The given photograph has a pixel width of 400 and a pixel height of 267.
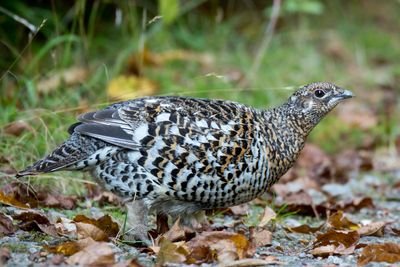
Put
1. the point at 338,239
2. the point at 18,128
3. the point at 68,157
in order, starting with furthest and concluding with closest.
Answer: the point at 18,128 → the point at 68,157 → the point at 338,239

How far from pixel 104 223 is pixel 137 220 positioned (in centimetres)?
19

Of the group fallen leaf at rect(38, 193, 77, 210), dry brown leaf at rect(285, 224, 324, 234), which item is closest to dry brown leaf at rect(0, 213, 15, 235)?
fallen leaf at rect(38, 193, 77, 210)

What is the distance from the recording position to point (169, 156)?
416 cm

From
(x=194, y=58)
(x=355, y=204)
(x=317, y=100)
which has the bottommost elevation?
(x=355, y=204)

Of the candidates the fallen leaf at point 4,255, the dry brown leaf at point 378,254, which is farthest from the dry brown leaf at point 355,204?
the fallen leaf at point 4,255

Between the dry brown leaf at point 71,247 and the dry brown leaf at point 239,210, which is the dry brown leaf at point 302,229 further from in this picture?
the dry brown leaf at point 71,247

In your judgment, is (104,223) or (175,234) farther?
(104,223)

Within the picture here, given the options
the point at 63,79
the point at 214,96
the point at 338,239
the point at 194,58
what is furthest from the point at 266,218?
the point at 194,58

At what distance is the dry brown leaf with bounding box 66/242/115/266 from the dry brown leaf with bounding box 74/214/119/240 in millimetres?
679

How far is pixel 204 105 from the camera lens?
444 centimetres

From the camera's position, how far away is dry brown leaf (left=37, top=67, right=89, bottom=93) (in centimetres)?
659

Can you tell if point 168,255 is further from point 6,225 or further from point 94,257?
point 6,225

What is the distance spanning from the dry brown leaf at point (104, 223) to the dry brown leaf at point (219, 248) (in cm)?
58

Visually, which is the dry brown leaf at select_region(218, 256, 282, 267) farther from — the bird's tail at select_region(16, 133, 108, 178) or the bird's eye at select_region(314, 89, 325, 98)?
the bird's eye at select_region(314, 89, 325, 98)
